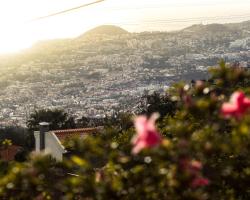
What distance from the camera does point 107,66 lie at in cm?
14588

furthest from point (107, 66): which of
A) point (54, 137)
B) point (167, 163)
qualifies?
point (167, 163)

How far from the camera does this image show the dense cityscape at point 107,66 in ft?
382

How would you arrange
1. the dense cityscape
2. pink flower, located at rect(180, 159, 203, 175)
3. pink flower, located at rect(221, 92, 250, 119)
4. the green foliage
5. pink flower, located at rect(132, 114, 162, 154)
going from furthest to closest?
the dense cityscape
the green foliage
pink flower, located at rect(180, 159, 203, 175)
pink flower, located at rect(221, 92, 250, 119)
pink flower, located at rect(132, 114, 162, 154)

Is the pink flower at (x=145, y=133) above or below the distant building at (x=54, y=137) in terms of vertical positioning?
above

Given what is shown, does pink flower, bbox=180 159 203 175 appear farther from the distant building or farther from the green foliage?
the distant building

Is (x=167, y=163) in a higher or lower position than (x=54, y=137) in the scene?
higher

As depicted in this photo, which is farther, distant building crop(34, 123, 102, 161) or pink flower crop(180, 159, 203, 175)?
distant building crop(34, 123, 102, 161)

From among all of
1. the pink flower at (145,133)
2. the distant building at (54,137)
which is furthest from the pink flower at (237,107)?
the distant building at (54,137)

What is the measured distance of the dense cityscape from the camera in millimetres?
116562

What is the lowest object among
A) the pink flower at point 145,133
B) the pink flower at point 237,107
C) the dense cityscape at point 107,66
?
the dense cityscape at point 107,66

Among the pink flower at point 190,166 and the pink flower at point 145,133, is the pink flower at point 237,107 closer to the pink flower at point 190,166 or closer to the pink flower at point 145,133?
the pink flower at point 145,133

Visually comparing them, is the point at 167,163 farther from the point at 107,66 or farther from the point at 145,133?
the point at 107,66

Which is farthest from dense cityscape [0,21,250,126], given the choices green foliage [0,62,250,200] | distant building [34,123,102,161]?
green foliage [0,62,250,200]

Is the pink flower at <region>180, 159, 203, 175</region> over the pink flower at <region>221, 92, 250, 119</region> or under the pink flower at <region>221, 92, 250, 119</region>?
under
